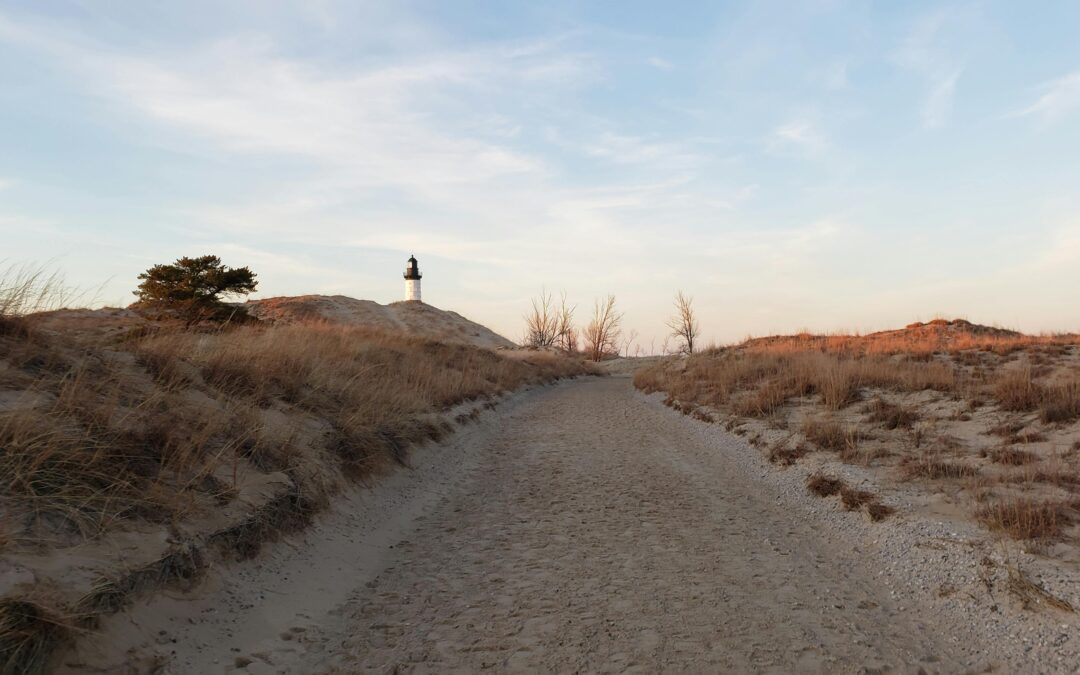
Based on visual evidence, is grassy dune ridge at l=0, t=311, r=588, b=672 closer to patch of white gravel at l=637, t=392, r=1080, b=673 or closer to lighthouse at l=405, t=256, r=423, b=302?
patch of white gravel at l=637, t=392, r=1080, b=673

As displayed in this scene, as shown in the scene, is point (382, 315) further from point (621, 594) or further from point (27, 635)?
point (27, 635)

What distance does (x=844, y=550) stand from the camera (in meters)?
5.63

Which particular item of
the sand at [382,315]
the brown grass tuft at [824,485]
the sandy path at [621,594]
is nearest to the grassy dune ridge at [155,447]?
the sandy path at [621,594]

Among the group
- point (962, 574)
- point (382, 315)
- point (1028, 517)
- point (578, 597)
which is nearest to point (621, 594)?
point (578, 597)

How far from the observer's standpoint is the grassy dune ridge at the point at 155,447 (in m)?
3.65

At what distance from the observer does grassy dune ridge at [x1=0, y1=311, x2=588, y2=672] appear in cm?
365

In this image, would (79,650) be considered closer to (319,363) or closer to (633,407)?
(319,363)

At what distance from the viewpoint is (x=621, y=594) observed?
15.0 ft

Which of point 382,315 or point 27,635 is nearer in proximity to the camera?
point 27,635

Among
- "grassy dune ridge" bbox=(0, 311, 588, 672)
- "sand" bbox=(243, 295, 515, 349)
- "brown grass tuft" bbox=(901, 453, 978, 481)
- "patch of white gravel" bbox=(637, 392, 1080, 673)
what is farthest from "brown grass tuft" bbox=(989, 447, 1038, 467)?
"sand" bbox=(243, 295, 515, 349)

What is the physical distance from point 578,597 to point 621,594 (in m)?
0.33

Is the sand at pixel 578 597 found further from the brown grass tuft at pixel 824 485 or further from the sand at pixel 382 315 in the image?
the sand at pixel 382 315

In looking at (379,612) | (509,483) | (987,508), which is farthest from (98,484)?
(987,508)

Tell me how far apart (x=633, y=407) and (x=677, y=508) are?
455 inches
